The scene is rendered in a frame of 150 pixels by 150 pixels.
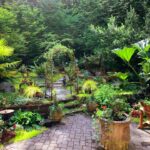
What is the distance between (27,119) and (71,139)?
1.57 meters

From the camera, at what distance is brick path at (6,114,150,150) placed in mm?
5176

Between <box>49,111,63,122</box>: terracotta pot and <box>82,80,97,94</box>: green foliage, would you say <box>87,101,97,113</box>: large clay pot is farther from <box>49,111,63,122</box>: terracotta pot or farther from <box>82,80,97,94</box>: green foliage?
<box>49,111,63,122</box>: terracotta pot

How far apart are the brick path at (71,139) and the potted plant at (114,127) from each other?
41cm

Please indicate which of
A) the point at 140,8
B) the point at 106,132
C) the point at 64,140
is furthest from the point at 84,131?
the point at 140,8

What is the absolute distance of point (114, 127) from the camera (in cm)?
475

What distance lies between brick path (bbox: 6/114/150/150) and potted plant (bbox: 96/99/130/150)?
16.1 inches

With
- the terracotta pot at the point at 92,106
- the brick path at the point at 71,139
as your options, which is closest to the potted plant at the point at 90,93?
the terracotta pot at the point at 92,106

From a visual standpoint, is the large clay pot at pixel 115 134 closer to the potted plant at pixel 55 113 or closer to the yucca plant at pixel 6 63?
the potted plant at pixel 55 113

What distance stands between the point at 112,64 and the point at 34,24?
487 cm

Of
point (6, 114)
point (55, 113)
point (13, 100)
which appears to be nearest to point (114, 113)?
point (55, 113)

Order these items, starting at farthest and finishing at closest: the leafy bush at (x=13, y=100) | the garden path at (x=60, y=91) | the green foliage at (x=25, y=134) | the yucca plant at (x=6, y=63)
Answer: the garden path at (x=60, y=91)
the yucca plant at (x=6, y=63)
the leafy bush at (x=13, y=100)
the green foliage at (x=25, y=134)

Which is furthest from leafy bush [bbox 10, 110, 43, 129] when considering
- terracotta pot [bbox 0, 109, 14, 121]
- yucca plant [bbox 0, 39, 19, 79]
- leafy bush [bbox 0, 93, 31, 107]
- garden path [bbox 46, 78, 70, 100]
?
yucca plant [bbox 0, 39, 19, 79]

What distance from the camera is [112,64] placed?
12031 millimetres

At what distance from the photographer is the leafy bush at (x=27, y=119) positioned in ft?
20.9
